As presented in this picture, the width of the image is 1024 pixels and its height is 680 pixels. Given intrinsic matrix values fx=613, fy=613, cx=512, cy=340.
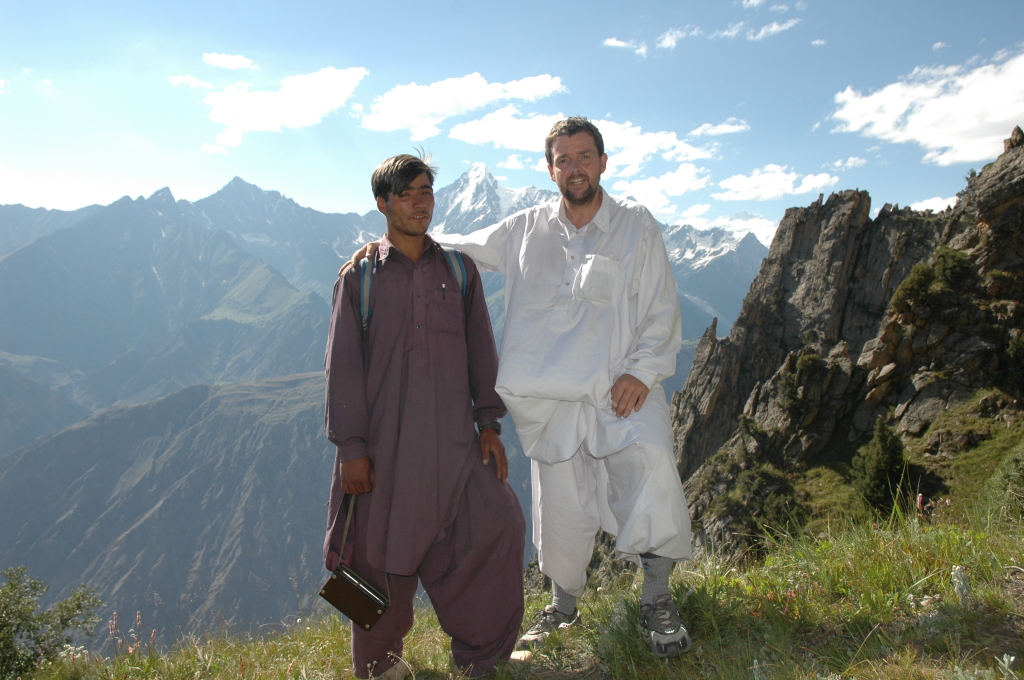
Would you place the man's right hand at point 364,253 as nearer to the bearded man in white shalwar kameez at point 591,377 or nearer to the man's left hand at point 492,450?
the bearded man in white shalwar kameez at point 591,377

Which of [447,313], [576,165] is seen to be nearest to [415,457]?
[447,313]

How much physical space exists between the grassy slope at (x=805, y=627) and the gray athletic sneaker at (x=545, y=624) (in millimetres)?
143

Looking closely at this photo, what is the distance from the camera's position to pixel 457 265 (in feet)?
13.3

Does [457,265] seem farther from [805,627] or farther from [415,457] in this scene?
[805,627]

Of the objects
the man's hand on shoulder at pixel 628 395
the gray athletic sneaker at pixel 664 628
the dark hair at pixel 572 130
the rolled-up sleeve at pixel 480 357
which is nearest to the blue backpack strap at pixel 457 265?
the rolled-up sleeve at pixel 480 357

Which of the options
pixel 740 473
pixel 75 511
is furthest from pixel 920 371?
pixel 75 511

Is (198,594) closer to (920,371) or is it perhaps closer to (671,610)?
(920,371)

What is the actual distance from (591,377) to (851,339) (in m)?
49.0

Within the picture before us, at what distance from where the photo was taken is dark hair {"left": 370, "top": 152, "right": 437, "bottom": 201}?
381cm

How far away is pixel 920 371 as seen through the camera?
93.0 ft

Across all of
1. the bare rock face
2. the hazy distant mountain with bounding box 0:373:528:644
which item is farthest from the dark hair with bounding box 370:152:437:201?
the hazy distant mountain with bounding box 0:373:528:644

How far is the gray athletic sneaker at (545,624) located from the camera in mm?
4055

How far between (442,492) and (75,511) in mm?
219935

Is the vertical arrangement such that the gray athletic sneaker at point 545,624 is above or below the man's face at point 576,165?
below
